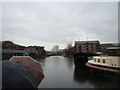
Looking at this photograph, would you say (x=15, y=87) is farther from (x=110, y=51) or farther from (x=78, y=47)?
(x=78, y=47)

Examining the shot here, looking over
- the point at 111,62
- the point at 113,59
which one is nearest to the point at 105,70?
the point at 111,62

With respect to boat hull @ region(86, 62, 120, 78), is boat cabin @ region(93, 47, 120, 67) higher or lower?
higher

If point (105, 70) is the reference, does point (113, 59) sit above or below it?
above

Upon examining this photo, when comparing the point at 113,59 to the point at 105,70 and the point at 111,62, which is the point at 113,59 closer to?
the point at 111,62

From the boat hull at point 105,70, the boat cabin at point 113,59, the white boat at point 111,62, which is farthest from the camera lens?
the boat cabin at point 113,59

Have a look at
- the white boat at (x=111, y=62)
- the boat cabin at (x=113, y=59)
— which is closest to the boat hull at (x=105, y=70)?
the white boat at (x=111, y=62)

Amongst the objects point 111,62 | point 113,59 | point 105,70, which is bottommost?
Answer: point 105,70

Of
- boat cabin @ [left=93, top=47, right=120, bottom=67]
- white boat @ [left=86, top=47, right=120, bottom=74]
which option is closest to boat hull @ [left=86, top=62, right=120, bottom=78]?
white boat @ [left=86, top=47, right=120, bottom=74]

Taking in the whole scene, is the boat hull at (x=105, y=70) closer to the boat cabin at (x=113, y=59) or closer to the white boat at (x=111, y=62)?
the white boat at (x=111, y=62)

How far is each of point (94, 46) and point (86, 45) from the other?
4385mm

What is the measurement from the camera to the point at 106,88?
1084 centimetres

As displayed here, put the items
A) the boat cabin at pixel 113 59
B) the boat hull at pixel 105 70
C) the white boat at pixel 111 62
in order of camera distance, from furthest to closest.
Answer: the boat cabin at pixel 113 59, the white boat at pixel 111 62, the boat hull at pixel 105 70

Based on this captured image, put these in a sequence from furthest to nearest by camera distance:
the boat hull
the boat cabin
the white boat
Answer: the boat cabin, the white boat, the boat hull

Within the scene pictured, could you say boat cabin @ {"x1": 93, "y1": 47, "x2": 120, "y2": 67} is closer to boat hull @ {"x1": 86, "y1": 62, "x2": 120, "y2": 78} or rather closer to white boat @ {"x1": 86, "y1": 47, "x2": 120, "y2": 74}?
white boat @ {"x1": 86, "y1": 47, "x2": 120, "y2": 74}
